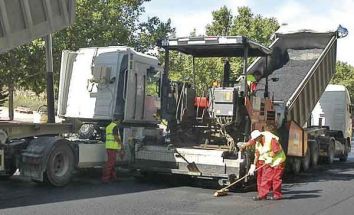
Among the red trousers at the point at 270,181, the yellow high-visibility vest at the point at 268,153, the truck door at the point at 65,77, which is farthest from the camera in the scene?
the truck door at the point at 65,77

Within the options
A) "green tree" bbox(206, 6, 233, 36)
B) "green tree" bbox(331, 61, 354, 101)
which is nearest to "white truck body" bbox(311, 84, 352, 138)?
"green tree" bbox(206, 6, 233, 36)

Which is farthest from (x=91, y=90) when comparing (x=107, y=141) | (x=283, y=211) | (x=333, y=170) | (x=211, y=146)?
(x=333, y=170)

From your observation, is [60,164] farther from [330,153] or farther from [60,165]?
[330,153]

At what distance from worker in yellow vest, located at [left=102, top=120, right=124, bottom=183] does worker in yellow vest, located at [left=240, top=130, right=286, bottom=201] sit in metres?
2.62

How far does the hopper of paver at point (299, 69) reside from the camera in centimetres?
1354

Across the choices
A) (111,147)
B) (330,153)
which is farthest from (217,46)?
(330,153)

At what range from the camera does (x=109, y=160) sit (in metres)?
10.8

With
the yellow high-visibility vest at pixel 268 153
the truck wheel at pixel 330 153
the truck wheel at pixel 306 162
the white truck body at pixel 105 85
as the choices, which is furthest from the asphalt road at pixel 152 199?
the truck wheel at pixel 330 153

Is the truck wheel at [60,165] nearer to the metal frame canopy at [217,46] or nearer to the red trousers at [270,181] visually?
the metal frame canopy at [217,46]

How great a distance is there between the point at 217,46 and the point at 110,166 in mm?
3149

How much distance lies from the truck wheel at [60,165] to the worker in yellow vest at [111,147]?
0.85 meters

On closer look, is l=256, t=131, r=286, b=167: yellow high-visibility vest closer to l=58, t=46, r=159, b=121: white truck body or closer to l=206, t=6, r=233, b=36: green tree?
l=58, t=46, r=159, b=121: white truck body

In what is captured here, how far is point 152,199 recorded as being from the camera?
Result: 8.83 m

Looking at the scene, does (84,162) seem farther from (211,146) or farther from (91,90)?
(211,146)
